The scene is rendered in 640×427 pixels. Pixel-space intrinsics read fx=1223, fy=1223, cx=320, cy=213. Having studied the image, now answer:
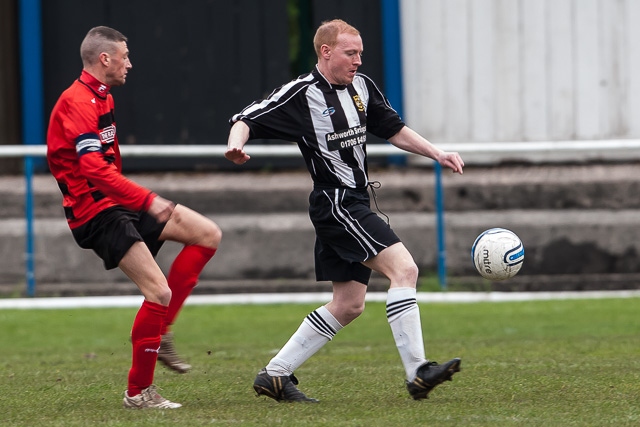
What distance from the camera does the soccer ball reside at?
667 centimetres

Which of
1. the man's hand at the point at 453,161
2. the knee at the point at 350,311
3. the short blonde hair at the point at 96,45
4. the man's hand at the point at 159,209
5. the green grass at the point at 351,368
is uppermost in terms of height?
the short blonde hair at the point at 96,45

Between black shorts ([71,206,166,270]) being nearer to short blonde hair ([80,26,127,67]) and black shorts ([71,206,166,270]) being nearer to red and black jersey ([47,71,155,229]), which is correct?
red and black jersey ([47,71,155,229])

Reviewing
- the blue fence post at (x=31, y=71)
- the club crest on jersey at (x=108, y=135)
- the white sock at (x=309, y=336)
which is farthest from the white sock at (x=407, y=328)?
the blue fence post at (x=31, y=71)

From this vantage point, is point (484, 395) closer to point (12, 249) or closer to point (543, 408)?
point (543, 408)

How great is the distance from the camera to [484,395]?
21.7 feet

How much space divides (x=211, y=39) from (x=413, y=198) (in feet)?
11.4

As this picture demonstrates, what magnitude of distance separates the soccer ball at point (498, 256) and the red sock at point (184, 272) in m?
1.54

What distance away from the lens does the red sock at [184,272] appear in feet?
22.9

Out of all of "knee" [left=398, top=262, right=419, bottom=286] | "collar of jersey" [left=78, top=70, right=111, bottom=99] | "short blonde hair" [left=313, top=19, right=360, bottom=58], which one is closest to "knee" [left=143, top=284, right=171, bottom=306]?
"collar of jersey" [left=78, top=70, right=111, bottom=99]

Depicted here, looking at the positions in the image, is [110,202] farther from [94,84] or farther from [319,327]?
[319,327]

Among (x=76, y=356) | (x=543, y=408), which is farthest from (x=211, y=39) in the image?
(x=543, y=408)

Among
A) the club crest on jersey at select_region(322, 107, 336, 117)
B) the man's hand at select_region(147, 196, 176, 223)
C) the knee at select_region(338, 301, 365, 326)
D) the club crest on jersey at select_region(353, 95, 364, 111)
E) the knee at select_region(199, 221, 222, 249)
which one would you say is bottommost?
the knee at select_region(338, 301, 365, 326)

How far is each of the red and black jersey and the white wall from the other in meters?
9.50

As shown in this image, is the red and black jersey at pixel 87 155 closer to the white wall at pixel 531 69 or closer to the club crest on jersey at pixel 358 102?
the club crest on jersey at pixel 358 102
